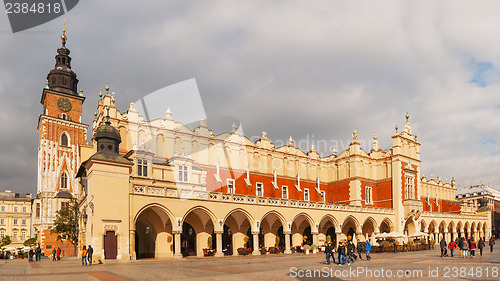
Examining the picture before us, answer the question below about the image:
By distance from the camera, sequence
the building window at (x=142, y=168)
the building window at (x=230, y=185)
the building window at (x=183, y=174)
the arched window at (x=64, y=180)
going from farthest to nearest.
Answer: the arched window at (x=64, y=180) < the building window at (x=230, y=185) < the building window at (x=183, y=174) < the building window at (x=142, y=168)

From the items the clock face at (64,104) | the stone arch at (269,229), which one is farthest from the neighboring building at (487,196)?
the clock face at (64,104)

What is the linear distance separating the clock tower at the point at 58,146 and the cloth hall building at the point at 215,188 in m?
0.20

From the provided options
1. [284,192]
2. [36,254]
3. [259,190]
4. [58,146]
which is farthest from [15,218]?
[284,192]

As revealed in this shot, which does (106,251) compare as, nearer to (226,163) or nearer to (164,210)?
(164,210)

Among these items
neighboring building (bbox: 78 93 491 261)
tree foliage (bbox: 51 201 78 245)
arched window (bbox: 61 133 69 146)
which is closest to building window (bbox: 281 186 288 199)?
neighboring building (bbox: 78 93 491 261)

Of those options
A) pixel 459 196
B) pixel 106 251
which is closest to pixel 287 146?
pixel 106 251

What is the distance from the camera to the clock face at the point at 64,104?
2413 inches

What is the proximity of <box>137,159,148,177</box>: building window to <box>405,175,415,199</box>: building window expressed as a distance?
36.0 metres

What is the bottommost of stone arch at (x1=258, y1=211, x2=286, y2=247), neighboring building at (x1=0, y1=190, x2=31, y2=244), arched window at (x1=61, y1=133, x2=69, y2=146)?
neighboring building at (x1=0, y1=190, x2=31, y2=244)

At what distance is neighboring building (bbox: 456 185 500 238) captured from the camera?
116531 millimetres

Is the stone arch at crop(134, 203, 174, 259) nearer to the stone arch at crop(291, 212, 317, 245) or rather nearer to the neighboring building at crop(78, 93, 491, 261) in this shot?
the neighboring building at crop(78, 93, 491, 261)

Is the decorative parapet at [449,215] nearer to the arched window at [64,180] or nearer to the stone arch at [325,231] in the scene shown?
the stone arch at [325,231]

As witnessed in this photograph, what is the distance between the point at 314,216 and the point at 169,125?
18.4m

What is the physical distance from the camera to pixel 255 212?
37.9 metres
